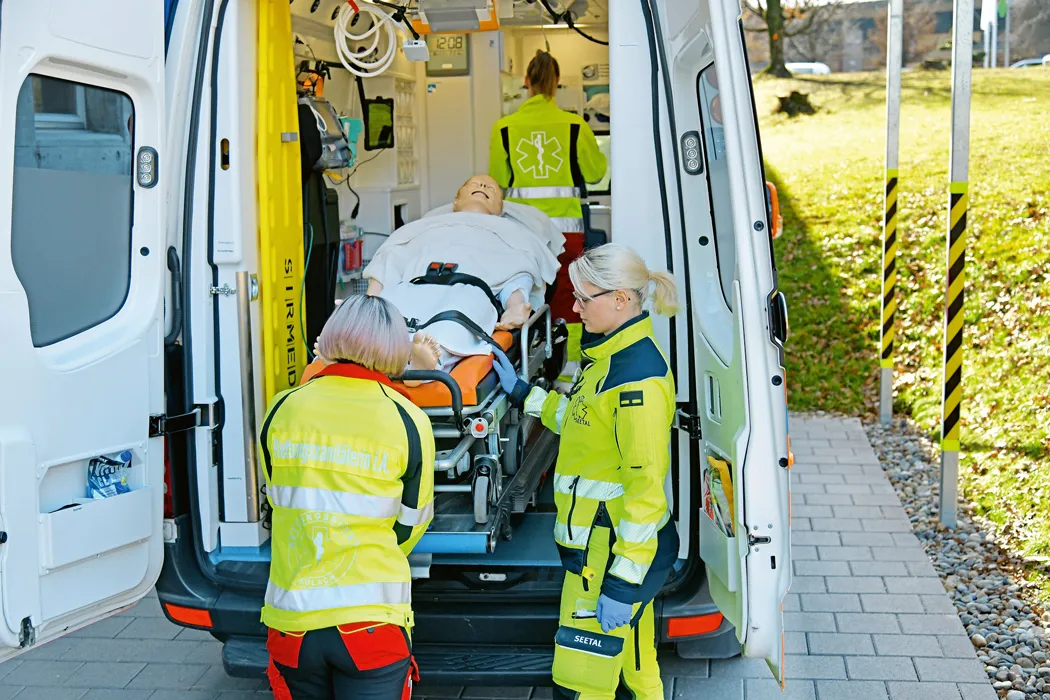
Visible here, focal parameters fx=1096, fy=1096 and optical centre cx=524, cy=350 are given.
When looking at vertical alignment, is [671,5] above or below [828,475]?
above

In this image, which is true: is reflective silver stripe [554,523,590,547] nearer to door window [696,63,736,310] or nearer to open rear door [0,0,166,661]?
door window [696,63,736,310]

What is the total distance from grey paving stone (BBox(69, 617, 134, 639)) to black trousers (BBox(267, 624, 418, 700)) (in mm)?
2547

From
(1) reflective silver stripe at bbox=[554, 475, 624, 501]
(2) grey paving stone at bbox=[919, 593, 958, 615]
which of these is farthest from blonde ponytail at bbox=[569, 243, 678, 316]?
(2) grey paving stone at bbox=[919, 593, 958, 615]

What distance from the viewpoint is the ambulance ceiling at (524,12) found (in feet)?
19.2

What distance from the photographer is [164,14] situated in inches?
142

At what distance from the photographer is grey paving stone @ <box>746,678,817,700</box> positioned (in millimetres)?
A: 4418

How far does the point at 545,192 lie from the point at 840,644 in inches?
123

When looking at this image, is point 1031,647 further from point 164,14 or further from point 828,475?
point 164,14

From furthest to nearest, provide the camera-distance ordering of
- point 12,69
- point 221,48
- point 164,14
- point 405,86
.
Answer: point 405,86, point 221,48, point 164,14, point 12,69

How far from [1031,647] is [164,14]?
14.6ft

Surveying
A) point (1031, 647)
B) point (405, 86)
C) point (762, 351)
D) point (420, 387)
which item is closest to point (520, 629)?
point (420, 387)

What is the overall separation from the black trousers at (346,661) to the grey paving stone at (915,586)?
341 cm

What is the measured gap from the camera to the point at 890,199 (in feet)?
28.5

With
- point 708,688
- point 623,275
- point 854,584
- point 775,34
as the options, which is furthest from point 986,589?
point 775,34
